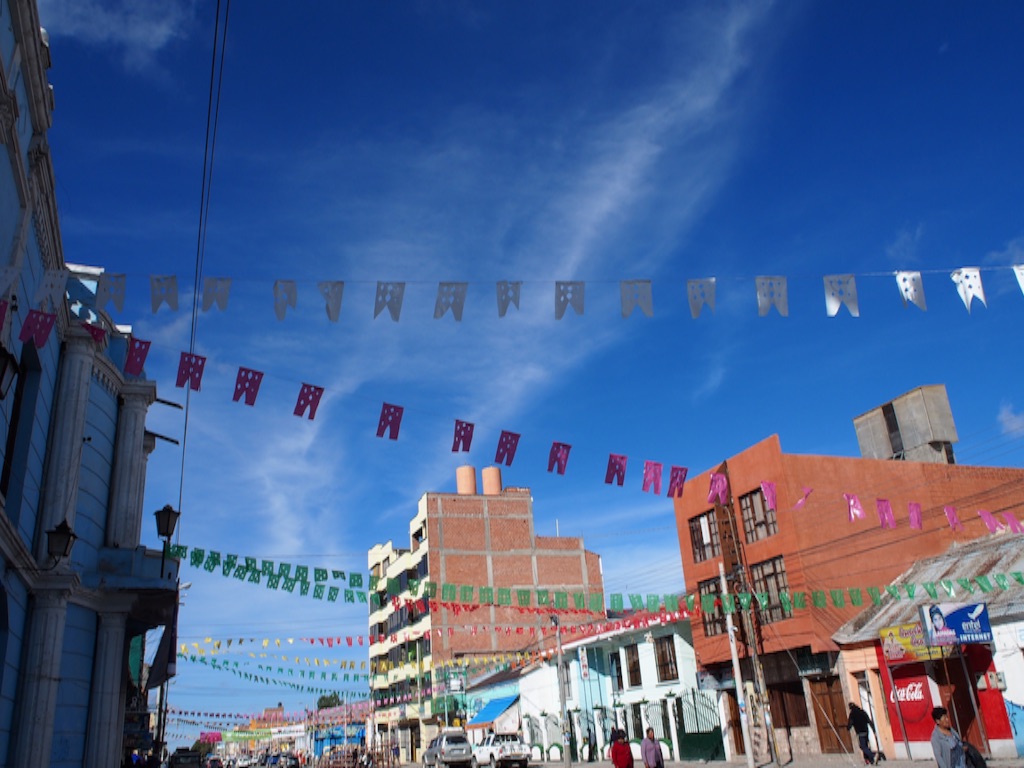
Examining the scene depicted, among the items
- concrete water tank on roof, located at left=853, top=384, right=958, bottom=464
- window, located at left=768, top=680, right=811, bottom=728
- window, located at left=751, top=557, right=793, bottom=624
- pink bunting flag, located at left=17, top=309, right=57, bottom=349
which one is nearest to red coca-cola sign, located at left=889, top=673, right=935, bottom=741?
window, located at left=768, top=680, right=811, bottom=728

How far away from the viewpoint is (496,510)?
59.2 metres

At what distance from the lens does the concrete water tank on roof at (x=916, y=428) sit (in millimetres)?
31609

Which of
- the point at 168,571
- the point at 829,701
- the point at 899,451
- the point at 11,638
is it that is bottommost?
the point at 829,701

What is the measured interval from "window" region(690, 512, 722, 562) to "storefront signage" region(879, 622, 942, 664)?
303 inches

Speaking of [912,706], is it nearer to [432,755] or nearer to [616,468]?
[616,468]

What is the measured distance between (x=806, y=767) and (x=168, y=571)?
17052 mm

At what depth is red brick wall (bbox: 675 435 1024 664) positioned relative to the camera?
26.5 m

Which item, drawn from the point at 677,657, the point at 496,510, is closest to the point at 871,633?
the point at 677,657

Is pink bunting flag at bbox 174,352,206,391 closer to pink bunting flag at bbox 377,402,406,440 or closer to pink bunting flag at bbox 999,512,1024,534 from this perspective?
pink bunting flag at bbox 377,402,406,440

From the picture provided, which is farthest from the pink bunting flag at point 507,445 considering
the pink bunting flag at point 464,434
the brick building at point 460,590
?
the brick building at point 460,590

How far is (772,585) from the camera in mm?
27531

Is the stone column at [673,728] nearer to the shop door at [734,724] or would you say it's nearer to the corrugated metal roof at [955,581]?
the shop door at [734,724]

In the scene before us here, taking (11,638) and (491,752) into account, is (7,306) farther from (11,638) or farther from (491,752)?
(491,752)

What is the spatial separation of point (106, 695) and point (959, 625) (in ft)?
57.7
